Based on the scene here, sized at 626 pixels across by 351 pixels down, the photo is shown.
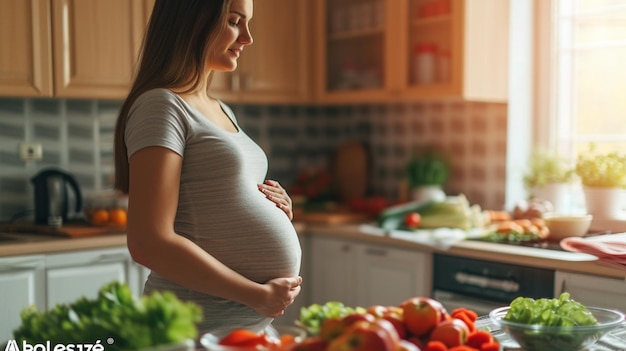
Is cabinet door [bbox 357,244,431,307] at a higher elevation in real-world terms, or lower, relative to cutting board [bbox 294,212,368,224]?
lower

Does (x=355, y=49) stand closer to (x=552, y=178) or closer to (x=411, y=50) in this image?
(x=411, y=50)

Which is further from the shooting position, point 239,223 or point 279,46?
point 279,46

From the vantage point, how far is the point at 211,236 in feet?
5.08

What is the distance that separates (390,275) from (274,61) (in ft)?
4.04

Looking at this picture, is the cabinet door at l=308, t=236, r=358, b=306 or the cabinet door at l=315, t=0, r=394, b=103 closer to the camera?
the cabinet door at l=308, t=236, r=358, b=306

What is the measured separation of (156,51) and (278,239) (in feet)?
1.57

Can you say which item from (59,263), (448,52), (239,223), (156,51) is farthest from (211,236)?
(448,52)

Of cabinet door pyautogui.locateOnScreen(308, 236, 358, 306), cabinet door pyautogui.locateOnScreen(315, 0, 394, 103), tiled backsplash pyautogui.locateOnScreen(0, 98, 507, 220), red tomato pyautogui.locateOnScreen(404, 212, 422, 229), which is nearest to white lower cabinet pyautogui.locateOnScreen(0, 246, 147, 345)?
tiled backsplash pyautogui.locateOnScreen(0, 98, 507, 220)

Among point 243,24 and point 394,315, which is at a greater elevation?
point 243,24

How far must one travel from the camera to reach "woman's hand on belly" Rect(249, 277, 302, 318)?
4.96ft

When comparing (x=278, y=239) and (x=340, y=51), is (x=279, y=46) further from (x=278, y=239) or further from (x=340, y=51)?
(x=278, y=239)

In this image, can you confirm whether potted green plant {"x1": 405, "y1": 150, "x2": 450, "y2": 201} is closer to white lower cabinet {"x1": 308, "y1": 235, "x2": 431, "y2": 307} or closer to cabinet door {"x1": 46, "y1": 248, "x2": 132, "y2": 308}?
white lower cabinet {"x1": 308, "y1": 235, "x2": 431, "y2": 307}

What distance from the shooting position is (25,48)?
2.88 meters

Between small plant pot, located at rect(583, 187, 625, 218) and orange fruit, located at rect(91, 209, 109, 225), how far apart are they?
6.31 ft
